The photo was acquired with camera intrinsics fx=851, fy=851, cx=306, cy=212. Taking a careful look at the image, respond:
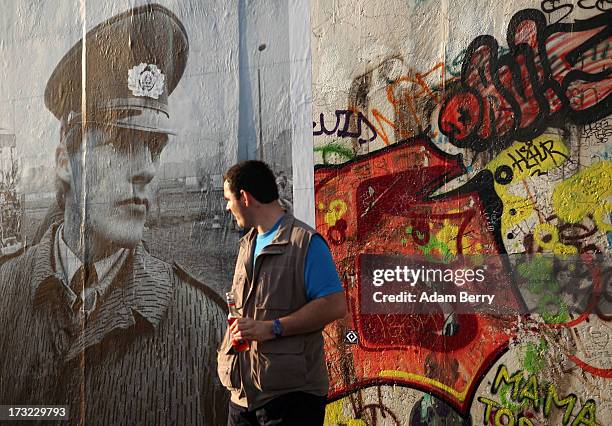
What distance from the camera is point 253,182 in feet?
12.1

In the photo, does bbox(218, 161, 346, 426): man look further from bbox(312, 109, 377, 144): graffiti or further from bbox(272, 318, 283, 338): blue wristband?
bbox(312, 109, 377, 144): graffiti

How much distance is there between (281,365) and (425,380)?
2033 millimetres

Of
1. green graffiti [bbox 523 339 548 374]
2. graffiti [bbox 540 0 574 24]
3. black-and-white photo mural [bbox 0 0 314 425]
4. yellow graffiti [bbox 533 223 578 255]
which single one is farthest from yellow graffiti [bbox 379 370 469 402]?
graffiti [bbox 540 0 574 24]

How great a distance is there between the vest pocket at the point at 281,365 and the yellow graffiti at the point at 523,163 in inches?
85.1

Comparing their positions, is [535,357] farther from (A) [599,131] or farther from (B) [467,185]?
(A) [599,131]

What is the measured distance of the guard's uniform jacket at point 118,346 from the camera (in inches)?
230

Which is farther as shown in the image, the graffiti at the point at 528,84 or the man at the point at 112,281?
the man at the point at 112,281

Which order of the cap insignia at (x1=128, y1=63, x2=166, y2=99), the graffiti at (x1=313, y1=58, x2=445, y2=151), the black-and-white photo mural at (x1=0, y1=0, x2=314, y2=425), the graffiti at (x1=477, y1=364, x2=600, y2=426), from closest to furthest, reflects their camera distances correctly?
1. the graffiti at (x1=477, y1=364, x2=600, y2=426)
2. the graffiti at (x1=313, y1=58, x2=445, y2=151)
3. the black-and-white photo mural at (x1=0, y1=0, x2=314, y2=425)
4. the cap insignia at (x1=128, y1=63, x2=166, y2=99)

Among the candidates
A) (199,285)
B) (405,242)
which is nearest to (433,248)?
(405,242)

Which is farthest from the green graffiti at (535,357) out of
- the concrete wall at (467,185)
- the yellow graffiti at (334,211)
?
the yellow graffiti at (334,211)

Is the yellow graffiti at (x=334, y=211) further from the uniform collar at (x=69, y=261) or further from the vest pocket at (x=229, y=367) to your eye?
the vest pocket at (x=229, y=367)

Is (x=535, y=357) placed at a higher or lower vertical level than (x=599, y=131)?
lower

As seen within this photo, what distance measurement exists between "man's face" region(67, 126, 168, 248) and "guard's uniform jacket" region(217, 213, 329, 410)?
2.45 m

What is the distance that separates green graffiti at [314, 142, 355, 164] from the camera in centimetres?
554
